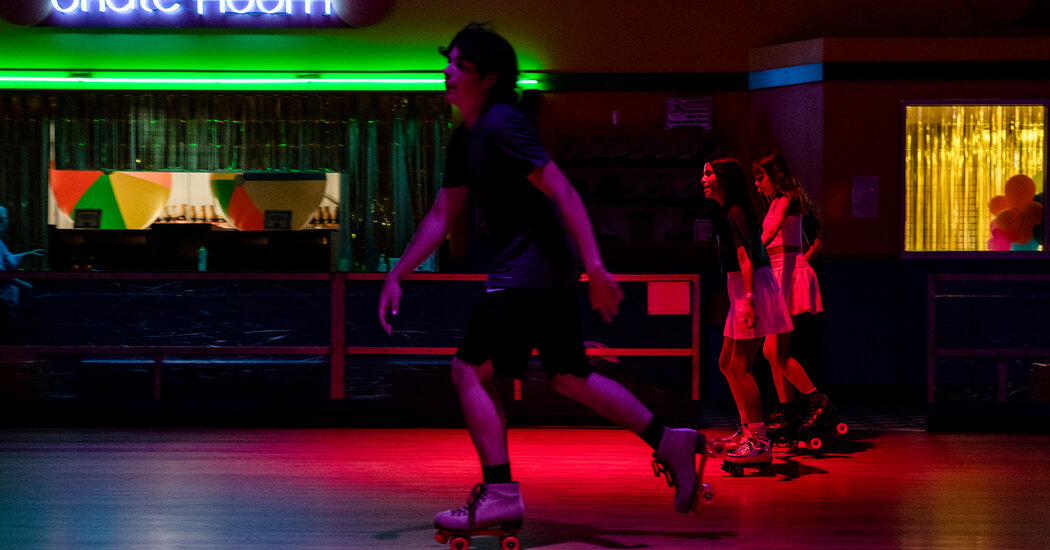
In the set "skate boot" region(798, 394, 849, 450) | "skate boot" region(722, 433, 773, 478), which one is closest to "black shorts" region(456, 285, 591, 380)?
"skate boot" region(722, 433, 773, 478)

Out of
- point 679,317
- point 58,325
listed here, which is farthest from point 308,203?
point 679,317

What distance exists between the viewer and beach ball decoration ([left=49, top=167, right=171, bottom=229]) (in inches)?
429

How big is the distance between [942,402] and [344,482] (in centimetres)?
396

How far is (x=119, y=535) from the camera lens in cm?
404

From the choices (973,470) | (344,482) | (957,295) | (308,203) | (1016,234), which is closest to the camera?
(344,482)

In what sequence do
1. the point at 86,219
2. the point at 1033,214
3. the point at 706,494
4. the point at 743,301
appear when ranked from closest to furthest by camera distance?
the point at 706,494
the point at 743,301
the point at 1033,214
the point at 86,219

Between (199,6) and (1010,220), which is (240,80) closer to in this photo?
(199,6)

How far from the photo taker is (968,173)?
9.34m

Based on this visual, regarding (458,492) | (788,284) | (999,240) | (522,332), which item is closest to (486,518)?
(522,332)

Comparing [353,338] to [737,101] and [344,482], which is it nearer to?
[344,482]

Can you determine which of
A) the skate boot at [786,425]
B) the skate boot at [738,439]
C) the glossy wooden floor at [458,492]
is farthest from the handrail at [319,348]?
the skate boot at [738,439]

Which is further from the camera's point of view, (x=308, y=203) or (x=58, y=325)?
(x=308, y=203)

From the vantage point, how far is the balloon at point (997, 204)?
30.3 feet

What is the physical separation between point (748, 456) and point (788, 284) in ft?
4.18
